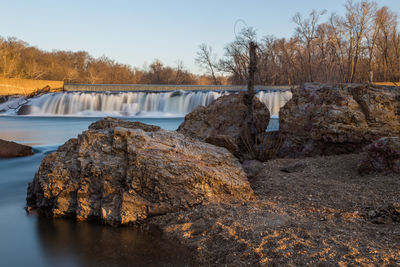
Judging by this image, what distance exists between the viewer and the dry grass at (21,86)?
33.6m

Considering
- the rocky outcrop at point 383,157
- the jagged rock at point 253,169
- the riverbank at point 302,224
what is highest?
the rocky outcrop at point 383,157

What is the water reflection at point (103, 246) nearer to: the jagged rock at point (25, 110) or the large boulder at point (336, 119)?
the large boulder at point (336, 119)

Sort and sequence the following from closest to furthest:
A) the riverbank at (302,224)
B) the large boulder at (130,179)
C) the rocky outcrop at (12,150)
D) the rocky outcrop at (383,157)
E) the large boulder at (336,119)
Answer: the riverbank at (302,224) < the large boulder at (130,179) < the rocky outcrop at (383,157) < the large boulder at (336,119) < the rocky outcrop at (12,150)

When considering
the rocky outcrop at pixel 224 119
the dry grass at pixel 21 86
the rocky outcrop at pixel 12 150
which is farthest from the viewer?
the dry grass at pixel 21 86

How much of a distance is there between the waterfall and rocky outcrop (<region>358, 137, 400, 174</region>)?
64.0 feet

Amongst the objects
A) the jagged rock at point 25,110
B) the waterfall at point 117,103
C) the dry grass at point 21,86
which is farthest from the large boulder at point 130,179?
the dry grass at point 21,86

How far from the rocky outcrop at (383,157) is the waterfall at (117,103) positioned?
19503 mm

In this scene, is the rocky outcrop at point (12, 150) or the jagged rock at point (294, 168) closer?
the jagged rock at point (294, 168)

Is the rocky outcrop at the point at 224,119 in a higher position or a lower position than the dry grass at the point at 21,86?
lower

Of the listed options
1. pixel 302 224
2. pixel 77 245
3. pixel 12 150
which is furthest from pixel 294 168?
pixel 12 150

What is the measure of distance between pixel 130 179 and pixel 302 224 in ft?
6.01

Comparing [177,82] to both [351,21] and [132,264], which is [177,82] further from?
[132,264]

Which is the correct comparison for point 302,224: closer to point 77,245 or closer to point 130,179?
point 130,179

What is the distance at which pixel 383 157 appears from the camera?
440 cm
